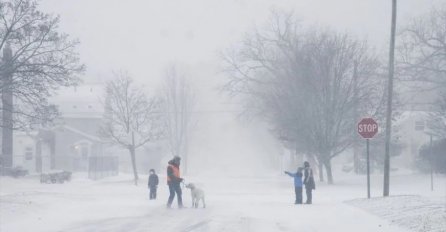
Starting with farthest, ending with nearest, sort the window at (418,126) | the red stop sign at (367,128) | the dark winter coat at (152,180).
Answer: the window at (418,126)
the dark winter coat at (152,180)
the red stop sign at (367,128)

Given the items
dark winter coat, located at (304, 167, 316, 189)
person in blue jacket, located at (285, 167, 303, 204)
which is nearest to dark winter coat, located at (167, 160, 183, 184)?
person in blue jacket, located at (285, 167, 303, 204)

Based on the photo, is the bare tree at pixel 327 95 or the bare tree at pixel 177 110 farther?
the bare tree at pixel 177 110

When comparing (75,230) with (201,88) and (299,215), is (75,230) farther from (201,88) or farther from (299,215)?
(201,88)

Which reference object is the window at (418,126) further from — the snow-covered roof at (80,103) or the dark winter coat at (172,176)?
the dark winter coat at (172,176)

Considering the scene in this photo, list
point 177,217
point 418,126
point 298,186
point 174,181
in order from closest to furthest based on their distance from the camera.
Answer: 1. point 177,217
2. point 174,181
3. point 298,186
4. point 418,126

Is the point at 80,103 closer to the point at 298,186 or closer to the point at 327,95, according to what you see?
the point at 327,95

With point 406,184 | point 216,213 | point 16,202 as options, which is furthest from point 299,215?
point 406,184

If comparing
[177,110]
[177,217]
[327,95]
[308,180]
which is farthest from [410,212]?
[177,110]

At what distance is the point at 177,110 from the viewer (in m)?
77.0

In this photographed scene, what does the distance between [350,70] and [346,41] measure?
7.25 ft

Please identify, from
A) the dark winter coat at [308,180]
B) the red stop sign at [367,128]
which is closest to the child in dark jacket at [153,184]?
the dark winter coat at [308,180]

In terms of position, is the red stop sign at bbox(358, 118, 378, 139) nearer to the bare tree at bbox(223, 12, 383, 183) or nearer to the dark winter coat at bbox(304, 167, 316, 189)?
the dark winter coat at bbox(304, 167, 316, 189)

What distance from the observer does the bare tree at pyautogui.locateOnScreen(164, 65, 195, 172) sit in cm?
7625

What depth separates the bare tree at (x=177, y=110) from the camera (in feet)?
250
